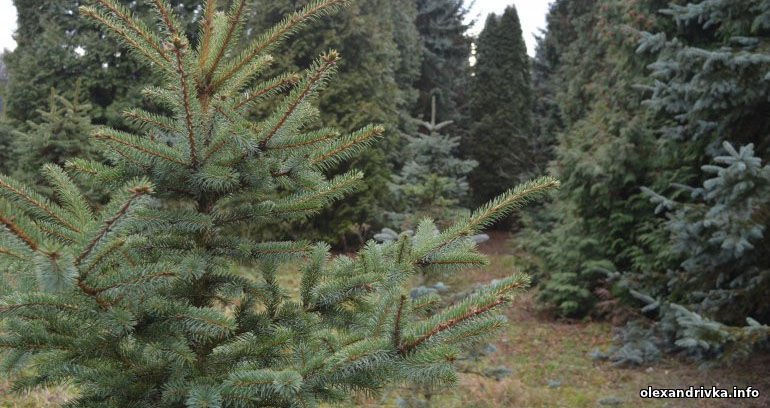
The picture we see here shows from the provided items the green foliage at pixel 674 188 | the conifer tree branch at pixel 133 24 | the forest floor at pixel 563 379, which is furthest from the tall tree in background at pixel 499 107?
the conifer tree branch at pixel 133 24

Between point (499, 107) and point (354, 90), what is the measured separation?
29.1 feet

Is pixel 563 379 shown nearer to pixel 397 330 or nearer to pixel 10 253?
pixel 397 330

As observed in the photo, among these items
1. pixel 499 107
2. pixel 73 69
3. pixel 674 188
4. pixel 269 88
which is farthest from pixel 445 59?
pixel 269 88

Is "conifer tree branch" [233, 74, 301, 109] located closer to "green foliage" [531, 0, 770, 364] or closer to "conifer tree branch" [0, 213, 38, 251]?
"conifer tree branch" [0, 213, 38, 251]

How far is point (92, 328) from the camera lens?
159cm

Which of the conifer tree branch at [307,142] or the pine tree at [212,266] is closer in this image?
the pine tree at [212,266]

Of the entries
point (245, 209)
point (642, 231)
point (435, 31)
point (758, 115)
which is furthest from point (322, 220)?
point (435, 31)

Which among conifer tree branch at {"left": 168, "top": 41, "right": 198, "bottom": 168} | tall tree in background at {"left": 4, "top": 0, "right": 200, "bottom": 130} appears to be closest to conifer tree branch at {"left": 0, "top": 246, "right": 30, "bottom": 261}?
conifer tree branch at {"left": 168, "top": 41, "right": 198, "bottom": 168}

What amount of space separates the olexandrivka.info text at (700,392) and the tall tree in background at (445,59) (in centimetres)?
1723

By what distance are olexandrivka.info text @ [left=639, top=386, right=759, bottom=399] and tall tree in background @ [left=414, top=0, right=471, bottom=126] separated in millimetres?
17227

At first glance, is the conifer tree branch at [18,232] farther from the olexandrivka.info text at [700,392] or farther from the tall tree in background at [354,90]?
the tall tree in background at [354,90]

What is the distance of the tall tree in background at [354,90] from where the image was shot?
1333cm

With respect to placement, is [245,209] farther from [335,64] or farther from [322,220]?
[322,220]

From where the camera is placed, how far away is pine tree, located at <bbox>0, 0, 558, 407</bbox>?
4.79 feet
